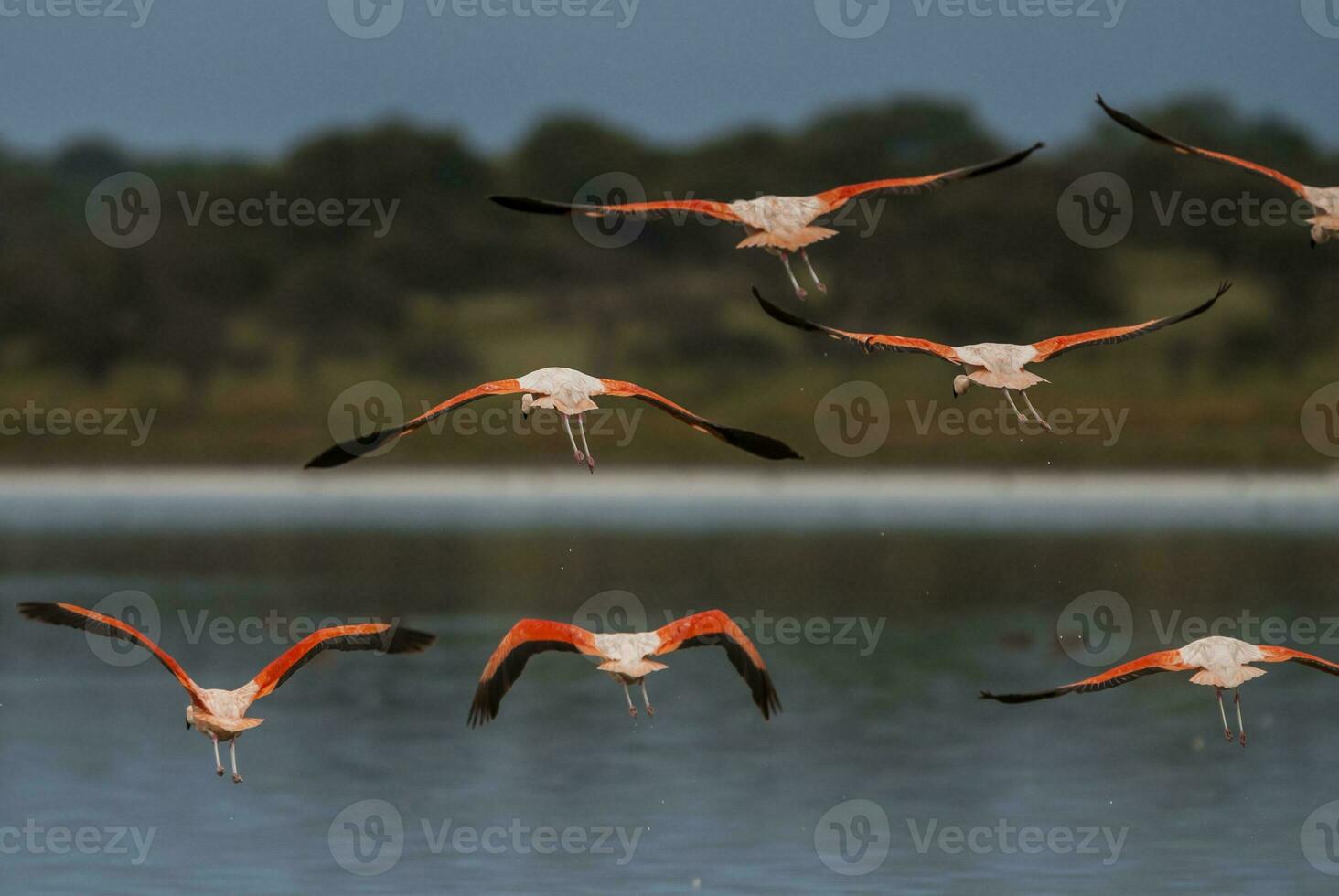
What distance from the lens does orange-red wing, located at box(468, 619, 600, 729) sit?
18.3m

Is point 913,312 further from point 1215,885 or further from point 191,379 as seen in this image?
point 1215,885

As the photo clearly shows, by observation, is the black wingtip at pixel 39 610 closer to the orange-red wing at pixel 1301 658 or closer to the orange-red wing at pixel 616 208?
the orange-red wing at pixel 616 208

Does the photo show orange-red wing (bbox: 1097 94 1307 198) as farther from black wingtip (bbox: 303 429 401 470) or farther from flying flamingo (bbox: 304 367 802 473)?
black wingtip (bbox: 303 429 401 470)

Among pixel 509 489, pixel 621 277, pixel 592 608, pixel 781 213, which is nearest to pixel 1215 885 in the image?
pixel 781 213

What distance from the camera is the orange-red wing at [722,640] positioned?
18.5m

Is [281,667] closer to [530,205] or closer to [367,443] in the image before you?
[367,443]

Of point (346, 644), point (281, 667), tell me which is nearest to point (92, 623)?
point (281, 667)

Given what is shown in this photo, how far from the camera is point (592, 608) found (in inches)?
1820

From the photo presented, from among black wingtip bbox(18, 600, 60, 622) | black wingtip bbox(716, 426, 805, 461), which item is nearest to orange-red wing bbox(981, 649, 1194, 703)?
black wingtip bbox(716, 426, 805, 461)

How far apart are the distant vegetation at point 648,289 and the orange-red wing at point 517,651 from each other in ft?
265

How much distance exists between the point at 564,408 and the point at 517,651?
2.11 m

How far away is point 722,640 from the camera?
18609 mm

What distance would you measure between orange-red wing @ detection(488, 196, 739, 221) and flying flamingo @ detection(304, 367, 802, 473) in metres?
Result: 1.30

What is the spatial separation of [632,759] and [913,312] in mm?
93556
